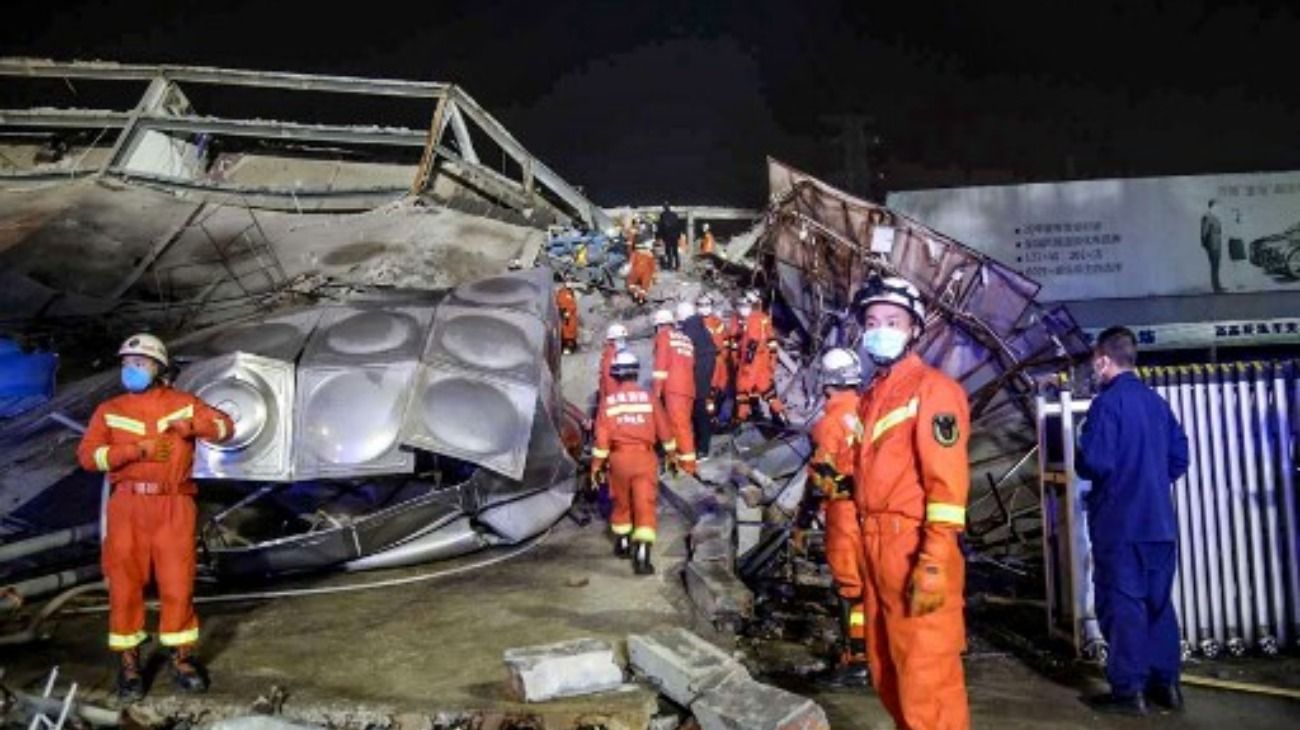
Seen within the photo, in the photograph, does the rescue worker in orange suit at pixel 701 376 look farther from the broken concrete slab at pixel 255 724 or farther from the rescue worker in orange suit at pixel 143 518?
the broken concrete slab at pixel 255 724

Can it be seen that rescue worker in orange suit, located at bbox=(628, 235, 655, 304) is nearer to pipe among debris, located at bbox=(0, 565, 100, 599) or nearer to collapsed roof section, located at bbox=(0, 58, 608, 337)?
collapsed roof section, located at bbox=(0, 58, 608, 337)

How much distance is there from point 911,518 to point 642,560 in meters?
3.56

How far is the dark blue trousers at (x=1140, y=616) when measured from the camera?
4.51 m

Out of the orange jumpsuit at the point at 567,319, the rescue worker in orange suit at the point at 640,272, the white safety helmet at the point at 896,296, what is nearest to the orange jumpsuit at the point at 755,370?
the orange jumpsuit at the point at 567,319

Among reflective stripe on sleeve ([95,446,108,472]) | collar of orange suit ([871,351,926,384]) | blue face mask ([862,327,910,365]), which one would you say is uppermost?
blue face mask ([862,327,910,365])

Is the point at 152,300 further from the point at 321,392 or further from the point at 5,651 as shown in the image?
the point at 5,651

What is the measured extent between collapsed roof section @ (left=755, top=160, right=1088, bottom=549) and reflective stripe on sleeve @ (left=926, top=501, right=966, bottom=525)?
16.7 feet

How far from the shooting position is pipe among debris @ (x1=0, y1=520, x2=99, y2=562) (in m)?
6.27

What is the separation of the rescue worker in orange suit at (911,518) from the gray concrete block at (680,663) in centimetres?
92

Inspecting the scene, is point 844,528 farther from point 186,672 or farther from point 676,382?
point 676,382

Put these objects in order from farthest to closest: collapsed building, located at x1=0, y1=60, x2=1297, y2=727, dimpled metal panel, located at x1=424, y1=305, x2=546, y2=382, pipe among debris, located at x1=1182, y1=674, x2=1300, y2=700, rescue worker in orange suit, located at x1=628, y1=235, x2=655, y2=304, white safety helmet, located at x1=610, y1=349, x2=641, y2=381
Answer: rescue worker in orange suit, located at x1=628, y1=235, x2=655, y2=304 → dimpled metal panel, located at x1=424, y1=305, x2=546, y2=382 → white safety helmet, located at x1=610, y1=349, x2=641, y2=381 → collapsed building, located at x1=0, y1=60, x2=1297, y2=727 → pipe among debris, located at x1=1182, y1=674, x2=1300, y2=700

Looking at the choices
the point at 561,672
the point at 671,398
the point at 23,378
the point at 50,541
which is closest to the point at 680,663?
the point at 561,672

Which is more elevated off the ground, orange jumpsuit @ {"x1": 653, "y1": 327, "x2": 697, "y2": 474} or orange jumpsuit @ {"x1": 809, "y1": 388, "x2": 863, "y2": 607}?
orange jumpsuit @ {"x1": 653, "y1": 327, "x2": 697, "y2": 474}

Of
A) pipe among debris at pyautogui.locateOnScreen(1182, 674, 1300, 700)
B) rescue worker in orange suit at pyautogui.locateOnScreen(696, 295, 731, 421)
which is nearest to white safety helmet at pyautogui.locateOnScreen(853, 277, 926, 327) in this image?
pipe among debris at pyautogui.locateOnScreen(1182, 674, 1300, 700)
